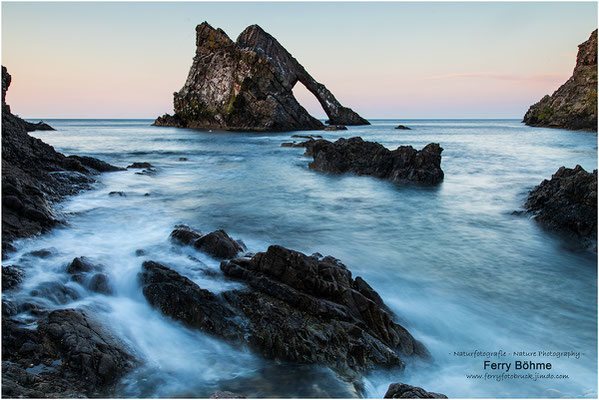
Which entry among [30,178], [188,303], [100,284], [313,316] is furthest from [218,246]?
[30,178]

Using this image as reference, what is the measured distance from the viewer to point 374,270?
6.93 meters

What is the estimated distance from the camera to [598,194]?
813 centimetres

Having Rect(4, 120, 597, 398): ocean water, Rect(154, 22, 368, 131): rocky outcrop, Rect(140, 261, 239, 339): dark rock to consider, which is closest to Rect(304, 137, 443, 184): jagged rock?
Rect(4, 120, 597, 398): ocean water

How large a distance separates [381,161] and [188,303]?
13124 millimetres

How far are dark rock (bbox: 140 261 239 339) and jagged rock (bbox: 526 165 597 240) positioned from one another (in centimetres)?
779

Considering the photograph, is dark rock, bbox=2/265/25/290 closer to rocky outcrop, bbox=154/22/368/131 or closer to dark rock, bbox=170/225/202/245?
dark rock, bbox=170/225/202/245

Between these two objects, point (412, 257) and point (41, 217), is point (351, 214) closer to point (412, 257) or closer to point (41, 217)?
point (412, 257)

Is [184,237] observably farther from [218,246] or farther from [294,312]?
[294,312]

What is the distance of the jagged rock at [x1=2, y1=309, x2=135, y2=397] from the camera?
9.97 feet

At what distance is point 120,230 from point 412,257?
5.92 metres

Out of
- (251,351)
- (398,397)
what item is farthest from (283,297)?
(398,397)

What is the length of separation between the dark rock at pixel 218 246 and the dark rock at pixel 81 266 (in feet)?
4.91

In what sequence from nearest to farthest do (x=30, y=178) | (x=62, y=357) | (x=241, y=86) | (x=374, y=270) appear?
(x=62, y=357) < (x=374, y=270) < (x=30, y=178) < (x=241, y=86)

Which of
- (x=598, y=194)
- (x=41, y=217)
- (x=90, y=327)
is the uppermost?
(x=598, y=194)
